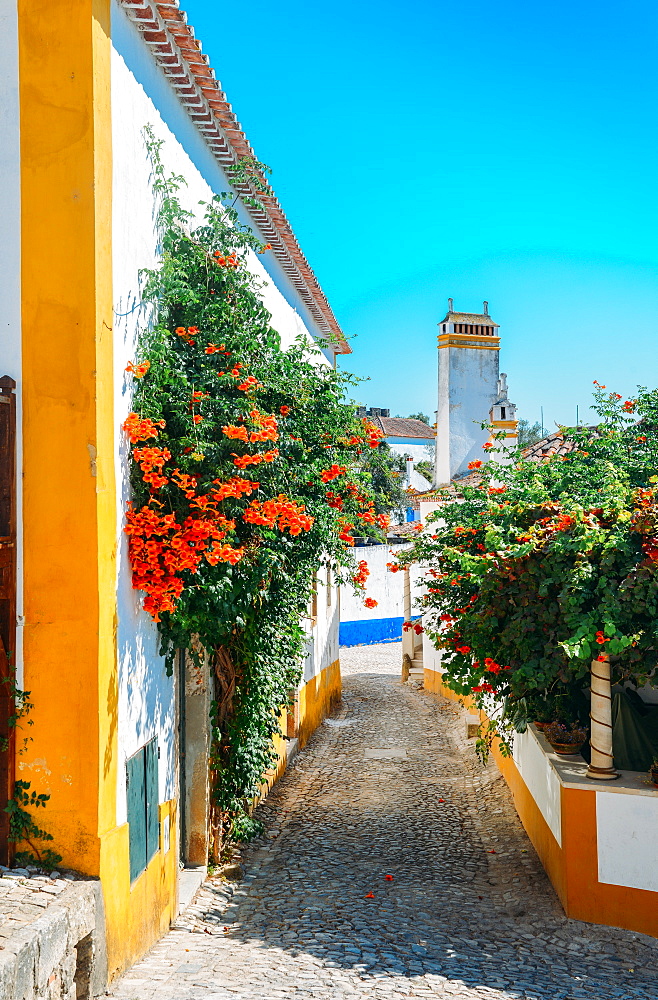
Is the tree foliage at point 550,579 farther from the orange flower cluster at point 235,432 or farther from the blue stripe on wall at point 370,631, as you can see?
the blue stripe on wall at point 370,631

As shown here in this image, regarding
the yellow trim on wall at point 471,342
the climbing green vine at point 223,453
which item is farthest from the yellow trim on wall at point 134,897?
the yellow trim on wall at point 471,342

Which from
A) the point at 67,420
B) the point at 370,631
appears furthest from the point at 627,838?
the point at 370,631

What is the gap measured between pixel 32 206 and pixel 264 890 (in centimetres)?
622

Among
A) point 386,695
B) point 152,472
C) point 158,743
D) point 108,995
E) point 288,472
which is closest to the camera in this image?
point 108,995

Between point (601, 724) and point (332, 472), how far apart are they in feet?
10.5

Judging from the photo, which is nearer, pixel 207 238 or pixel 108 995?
pixel 108 995

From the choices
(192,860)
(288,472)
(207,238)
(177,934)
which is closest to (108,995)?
(177,934)

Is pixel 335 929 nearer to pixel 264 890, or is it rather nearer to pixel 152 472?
pixel 264 890

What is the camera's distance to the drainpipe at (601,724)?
23.9 feet

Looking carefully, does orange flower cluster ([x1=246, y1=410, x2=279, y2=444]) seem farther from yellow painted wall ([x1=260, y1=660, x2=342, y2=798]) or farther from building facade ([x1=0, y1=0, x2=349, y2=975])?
yellow painted wall ([x1=260, y1=660, x2=342, y2=798])

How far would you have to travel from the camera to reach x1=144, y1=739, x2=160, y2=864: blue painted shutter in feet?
19.9

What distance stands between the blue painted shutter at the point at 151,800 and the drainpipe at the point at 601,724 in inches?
144

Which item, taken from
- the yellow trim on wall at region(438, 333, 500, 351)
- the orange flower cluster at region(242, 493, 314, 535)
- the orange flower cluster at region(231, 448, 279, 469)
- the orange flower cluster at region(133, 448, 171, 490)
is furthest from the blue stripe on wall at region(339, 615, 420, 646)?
the orange flower cluster at region(133, 448, 171, 490)

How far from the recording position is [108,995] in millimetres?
5047
